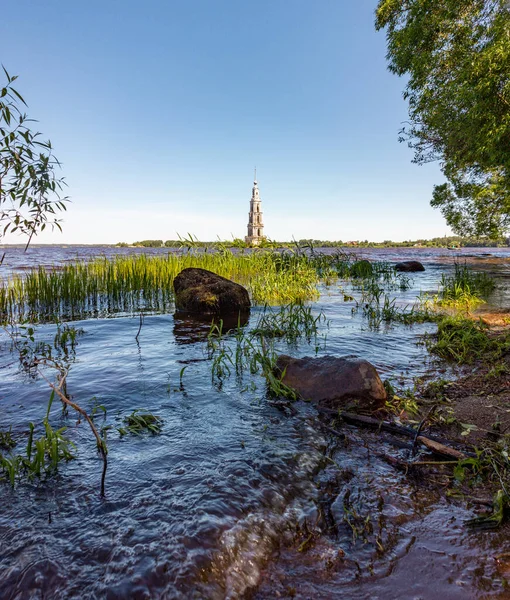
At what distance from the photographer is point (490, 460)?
2.90m

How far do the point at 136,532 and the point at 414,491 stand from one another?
2099mm

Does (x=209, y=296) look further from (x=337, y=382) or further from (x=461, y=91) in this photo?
(x=461, y=91)

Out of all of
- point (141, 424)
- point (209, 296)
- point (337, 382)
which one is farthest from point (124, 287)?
point (337, 382)

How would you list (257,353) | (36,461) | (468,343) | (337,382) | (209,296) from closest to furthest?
(36,461)
(337,382)
(257,353)
(468,343)
(209,296)

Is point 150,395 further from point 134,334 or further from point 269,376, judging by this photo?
point 134,334

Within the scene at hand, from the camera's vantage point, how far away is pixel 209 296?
1069 centimetres

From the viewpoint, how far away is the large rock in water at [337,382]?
4.40 meters

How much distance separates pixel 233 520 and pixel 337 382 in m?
2.41

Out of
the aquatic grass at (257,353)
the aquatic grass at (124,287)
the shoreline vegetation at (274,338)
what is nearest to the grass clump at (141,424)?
the shoreline vegetation at (274,338)

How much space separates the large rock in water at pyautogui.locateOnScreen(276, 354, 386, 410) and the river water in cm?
37

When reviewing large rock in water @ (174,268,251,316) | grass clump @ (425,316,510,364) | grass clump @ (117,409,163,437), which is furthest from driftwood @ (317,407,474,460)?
large rock in water @ (174,268,251,316)

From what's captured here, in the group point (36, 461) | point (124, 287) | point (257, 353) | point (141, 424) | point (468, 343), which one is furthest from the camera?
point (124, 287)

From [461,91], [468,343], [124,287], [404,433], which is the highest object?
[461,91]

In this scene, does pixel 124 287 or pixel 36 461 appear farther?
pixel 124 287
